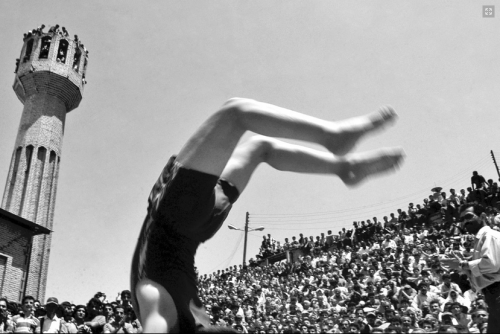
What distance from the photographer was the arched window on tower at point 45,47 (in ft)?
111

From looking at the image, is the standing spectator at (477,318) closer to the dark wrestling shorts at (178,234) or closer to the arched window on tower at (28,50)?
the dark wrestling shorts at (178,234)

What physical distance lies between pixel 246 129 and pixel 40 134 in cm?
3421

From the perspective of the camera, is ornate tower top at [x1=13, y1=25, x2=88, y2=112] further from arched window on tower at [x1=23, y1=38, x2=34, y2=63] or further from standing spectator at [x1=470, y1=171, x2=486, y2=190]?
standing spectator at [x1=470, y1=171, x2=486, y2=190]

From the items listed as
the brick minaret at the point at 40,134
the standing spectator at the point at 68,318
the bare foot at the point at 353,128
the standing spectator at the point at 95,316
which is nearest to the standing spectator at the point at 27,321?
the standing spectator at the point at 68,318

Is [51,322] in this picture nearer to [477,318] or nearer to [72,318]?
[72,318]

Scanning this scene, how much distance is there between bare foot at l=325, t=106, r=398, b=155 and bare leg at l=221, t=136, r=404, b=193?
13cm

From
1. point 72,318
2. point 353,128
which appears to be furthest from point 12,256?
point 353,128

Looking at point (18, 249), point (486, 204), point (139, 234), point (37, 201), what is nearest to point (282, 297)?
point (486, 204)

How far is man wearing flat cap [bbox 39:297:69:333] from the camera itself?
293 inches

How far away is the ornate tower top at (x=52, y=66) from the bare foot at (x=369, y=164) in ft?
112

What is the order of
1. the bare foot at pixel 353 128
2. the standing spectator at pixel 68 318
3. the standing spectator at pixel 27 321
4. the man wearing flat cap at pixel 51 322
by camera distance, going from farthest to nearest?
the standing spectator at pixel 68 318, the man wearing flat cap at pixel 51 322, the standing spectator at pixel 27 321, the bare foot at pixel 353 128

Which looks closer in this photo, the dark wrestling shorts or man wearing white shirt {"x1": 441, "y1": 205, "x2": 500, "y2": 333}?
the dark wrestling shorts

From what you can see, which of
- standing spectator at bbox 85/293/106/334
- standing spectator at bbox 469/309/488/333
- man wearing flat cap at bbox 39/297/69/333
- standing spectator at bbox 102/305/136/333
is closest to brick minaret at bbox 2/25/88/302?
standing spectator at bbox 85/293/106/334

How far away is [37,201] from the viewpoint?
32656 millimetres
